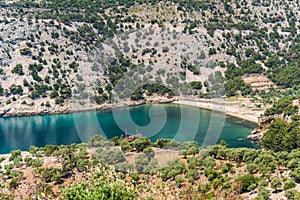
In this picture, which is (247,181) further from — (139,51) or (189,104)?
(139,51)

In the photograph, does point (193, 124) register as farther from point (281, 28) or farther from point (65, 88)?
point (281, 28)

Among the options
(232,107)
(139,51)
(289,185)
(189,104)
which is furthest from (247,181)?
(139,51)

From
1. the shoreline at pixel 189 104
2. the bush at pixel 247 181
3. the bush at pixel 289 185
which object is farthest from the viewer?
the shoreline at pixel 189 104

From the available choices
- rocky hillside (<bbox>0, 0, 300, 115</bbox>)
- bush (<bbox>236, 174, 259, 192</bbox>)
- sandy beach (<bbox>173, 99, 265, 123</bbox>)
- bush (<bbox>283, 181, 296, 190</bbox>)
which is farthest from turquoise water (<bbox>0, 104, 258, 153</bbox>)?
bush (<bbox>283, 181, 296, 190</bbox>)

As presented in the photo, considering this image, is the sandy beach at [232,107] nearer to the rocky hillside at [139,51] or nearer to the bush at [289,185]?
the rocky hillside at [139,51]

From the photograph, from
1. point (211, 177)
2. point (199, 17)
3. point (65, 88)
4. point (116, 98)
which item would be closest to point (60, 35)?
point (65, 88)

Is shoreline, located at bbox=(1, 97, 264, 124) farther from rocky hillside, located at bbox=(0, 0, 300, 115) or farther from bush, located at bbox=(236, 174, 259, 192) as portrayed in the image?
bush, located at bbox=(236, 174, 259, 192)

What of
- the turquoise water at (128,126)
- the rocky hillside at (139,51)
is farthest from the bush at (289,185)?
the rocky hillside at (139,51)
